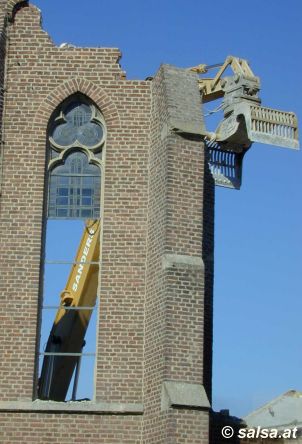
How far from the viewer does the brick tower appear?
1809cm

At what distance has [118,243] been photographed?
19.4 m

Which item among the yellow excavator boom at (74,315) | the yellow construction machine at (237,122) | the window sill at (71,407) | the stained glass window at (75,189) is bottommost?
the window sill at (71,407)

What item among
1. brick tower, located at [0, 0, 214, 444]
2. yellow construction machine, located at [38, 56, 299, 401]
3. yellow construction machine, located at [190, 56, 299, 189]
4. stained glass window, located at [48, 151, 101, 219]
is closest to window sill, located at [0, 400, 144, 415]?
brick tower, located at [0, 0, 214, 444]

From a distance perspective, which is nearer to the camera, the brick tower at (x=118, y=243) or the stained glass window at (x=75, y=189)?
the brick tower at (x=118, y=243)

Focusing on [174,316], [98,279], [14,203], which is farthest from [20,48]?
[174,316]

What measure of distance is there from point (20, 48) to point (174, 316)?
577 cm

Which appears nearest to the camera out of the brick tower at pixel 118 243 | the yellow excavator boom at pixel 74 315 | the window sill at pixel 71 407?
the brick tower at pixel 118 243

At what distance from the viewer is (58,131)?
20172 mm

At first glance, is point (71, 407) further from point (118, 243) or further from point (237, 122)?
point (237, 122)

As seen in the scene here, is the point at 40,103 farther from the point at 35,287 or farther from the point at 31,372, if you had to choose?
the point at 31,372

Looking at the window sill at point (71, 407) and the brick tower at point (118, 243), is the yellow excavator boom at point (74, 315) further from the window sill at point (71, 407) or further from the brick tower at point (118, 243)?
the window sill at point (71, 407)

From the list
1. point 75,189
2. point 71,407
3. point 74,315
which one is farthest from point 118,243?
point 71,407

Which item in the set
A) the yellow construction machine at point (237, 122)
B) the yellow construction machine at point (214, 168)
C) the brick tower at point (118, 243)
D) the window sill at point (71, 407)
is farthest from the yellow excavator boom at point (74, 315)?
the yellow construction machine at point (237, 122)

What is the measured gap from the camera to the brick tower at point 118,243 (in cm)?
1809
